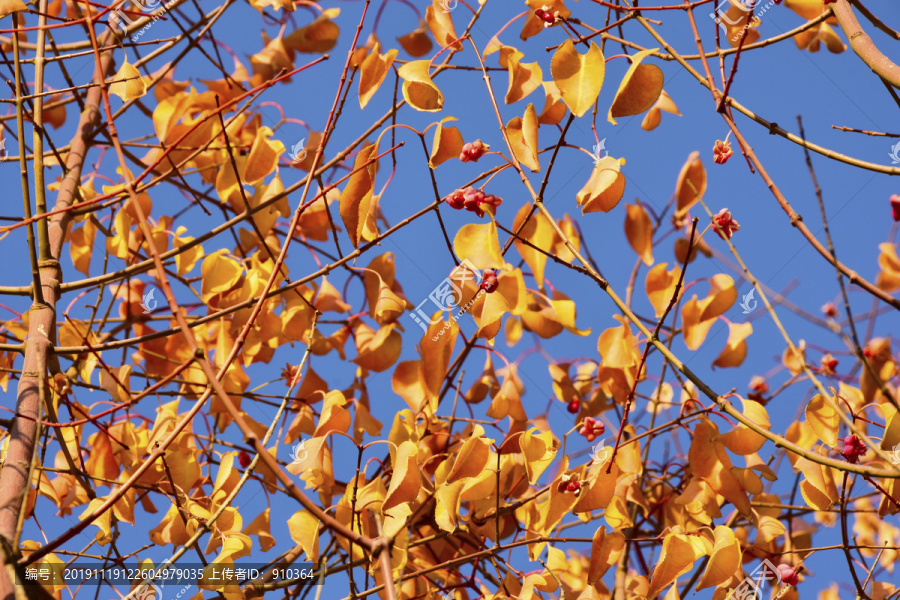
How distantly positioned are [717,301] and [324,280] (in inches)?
33.0

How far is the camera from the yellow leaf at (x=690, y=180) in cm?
171

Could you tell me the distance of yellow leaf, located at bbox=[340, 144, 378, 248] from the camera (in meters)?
1.31

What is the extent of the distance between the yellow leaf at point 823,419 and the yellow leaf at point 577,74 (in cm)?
61

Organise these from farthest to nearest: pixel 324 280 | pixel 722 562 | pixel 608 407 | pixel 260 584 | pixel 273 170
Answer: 1. pixel 608 407
2. pixel 324 280
3. pixel 273 170
4. pixel 260 584
5. pixel 722 562


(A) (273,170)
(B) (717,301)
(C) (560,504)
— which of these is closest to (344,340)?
(A) (273,170)

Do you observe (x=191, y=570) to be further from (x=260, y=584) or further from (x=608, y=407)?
(x=608, y=407)

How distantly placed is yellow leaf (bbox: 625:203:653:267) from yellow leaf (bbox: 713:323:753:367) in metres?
0.25

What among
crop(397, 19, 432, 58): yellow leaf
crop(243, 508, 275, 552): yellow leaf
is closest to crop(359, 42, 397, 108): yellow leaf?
crop(397, 19, 432, 58): yellow leaf

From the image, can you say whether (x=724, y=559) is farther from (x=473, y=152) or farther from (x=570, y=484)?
(x=473, y=152)

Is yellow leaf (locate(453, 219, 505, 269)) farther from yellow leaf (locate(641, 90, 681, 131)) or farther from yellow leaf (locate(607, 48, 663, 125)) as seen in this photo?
yellow leaf (locate(641, 90, 681, 131))

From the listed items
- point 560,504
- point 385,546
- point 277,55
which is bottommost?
Answer: point 385,546

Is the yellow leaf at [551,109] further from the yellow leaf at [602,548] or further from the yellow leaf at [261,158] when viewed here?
the yellow leaf at [602,548]

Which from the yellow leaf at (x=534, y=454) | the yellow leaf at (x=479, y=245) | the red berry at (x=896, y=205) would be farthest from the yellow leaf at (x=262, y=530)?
the red berry at (x=896, y=205)

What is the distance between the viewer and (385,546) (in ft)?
2.09
